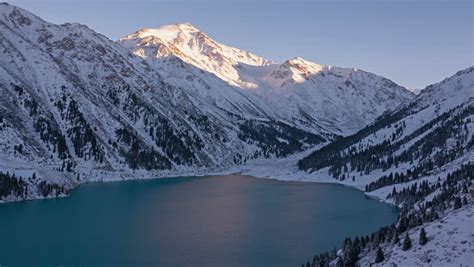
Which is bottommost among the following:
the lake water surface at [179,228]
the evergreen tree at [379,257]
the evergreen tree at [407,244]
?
the lake water surface at [179,228]

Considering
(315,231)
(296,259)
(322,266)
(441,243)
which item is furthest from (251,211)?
(441,243)

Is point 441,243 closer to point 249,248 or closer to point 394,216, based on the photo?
point 249,248

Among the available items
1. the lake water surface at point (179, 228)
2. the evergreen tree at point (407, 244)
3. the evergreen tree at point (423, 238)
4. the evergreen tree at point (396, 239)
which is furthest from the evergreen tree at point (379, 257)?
the lake water surface at point (179, 228)

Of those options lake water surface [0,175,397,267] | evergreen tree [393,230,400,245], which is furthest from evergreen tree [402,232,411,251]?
lake water surface [0,175,397,267]

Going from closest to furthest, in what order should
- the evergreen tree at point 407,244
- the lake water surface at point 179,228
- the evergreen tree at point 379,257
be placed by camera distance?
the evergreen tree at point 379,257 → the evergreen tree at point 407,244 → the lake water surface at point 179,228

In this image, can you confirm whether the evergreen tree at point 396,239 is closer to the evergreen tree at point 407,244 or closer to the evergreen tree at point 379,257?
the evergreen tree at point 407,244

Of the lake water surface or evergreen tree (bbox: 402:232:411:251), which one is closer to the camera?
evergreen tree (bbox: 402:232:411:251)

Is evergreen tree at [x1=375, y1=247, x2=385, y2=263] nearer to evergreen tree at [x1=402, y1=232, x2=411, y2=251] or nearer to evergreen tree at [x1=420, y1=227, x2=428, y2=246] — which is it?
evergreen tree at [x1=402, y1=232, x2=411, y2=251]

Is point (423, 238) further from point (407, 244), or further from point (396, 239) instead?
point (396, 239)

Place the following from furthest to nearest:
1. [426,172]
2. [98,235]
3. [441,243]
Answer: [426,172], [98,235], [441,243]
